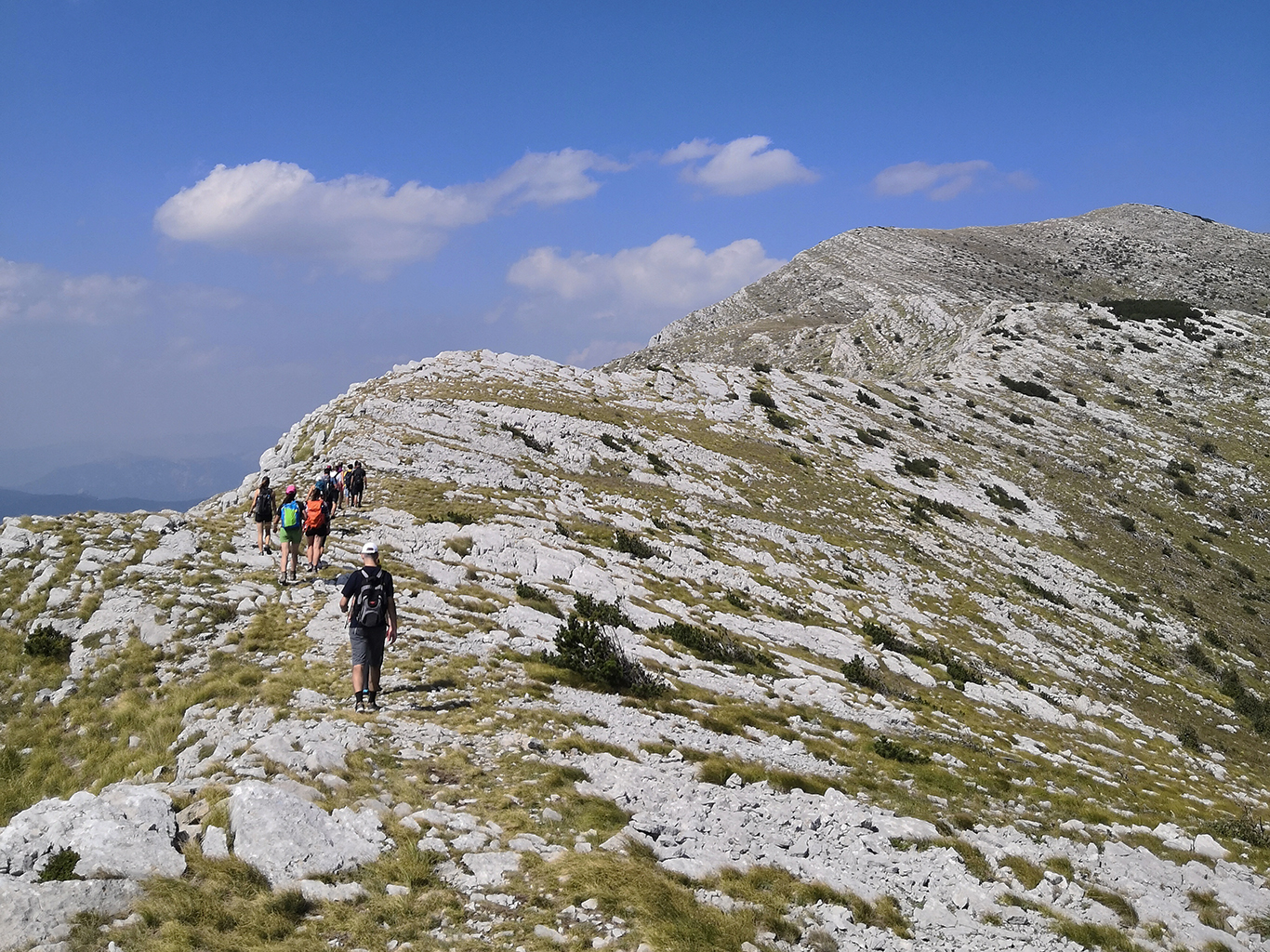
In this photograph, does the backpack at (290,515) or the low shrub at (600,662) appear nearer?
the low shrub at (600,662)

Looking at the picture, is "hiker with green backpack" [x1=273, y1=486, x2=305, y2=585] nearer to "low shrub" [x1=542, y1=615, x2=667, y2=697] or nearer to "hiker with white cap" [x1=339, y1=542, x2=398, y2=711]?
"hiker with white cap" [x1=339, y1=542, x2=398, y2=711]

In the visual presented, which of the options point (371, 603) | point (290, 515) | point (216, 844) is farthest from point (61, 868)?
point (290, 515)

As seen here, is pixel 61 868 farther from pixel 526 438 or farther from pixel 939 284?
pixel 939 284

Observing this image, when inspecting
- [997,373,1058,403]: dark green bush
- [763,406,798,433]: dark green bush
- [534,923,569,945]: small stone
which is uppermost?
[997,373,1058,403]: dark green bush

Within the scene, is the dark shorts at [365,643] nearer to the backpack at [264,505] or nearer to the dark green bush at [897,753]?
the backpack at [264,505]

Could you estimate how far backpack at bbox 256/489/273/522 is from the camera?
62.3 feet

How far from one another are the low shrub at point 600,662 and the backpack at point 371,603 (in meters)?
4.54

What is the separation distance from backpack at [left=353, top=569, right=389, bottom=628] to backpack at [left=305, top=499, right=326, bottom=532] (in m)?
7.11

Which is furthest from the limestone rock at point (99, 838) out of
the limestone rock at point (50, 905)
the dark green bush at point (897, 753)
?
the dark green bush at point (897, 753)

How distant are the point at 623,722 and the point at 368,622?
5.32m

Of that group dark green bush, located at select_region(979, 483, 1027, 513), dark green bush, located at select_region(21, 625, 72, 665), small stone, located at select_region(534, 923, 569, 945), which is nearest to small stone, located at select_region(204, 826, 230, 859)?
small stone, located at select_region(534, 923, 569, 945)

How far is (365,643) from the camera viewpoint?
11.5 meters

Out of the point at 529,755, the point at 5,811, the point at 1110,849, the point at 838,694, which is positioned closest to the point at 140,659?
the point at 5,811

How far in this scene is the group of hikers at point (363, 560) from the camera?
1151 cm
